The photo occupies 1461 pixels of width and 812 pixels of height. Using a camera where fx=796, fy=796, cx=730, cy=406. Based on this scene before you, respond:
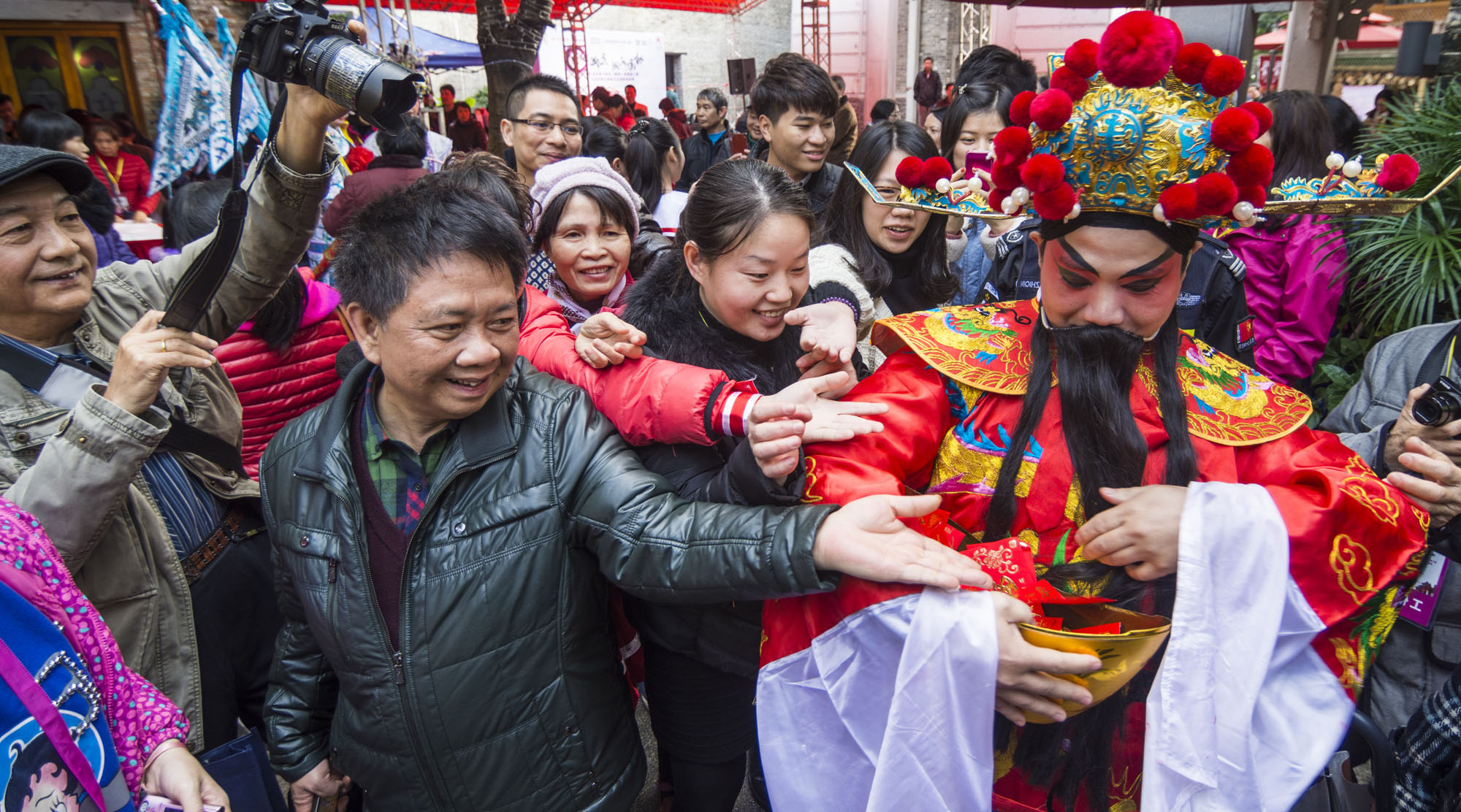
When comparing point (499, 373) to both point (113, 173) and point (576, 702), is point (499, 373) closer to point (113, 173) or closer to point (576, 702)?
point (576, 702)

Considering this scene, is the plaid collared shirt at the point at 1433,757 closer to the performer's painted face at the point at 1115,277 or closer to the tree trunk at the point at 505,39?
the performer's painted face at the point at 1115,277

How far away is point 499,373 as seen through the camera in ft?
5.24

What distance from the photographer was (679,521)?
152 centimetres

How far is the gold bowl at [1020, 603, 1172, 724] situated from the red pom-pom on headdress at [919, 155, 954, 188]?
3.00 ft

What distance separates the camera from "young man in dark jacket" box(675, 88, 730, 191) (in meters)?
8.41

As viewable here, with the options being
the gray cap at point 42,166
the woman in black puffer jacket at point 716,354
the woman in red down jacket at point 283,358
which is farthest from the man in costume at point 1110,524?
the woman in red down jacket at point 283,358

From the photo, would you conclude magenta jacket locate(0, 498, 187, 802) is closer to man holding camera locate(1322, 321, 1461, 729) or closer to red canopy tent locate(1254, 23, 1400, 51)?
man holding camera locate(1322, 321, 1461, 729)

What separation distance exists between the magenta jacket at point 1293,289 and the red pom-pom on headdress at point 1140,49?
2.33 meters

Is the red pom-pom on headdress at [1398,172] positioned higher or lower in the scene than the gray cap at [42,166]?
lower

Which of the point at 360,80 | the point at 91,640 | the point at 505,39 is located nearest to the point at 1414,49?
the point at 505,39

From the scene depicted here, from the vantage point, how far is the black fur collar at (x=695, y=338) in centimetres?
194

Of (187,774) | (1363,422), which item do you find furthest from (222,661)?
(1363,422)

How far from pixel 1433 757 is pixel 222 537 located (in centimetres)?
277

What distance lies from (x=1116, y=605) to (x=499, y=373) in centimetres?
128
